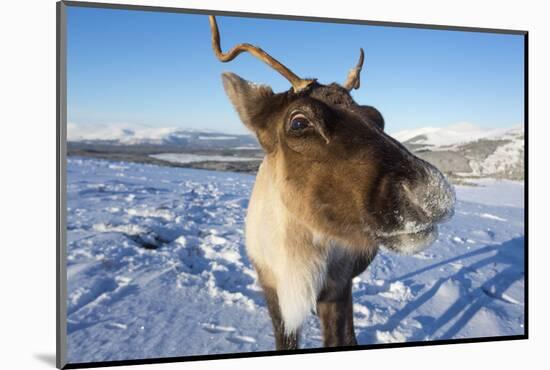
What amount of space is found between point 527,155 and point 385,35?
52.4 inches

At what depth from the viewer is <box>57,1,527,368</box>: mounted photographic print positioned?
2.11 meters

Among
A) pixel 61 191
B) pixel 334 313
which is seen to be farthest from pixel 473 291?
pixel 61 191

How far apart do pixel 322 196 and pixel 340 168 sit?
0.54 ft

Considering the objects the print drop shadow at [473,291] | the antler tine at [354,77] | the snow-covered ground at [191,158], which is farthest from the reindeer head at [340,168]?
the print drop shadow at [473,291]

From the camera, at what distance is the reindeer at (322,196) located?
1.91 meters

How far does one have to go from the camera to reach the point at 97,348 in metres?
2.46

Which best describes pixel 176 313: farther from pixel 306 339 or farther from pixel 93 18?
pixel 93 18

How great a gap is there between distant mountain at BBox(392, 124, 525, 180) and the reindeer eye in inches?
54.5

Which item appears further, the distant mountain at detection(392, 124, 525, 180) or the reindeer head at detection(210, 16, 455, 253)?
the distant mountain at detection(392, 124, 525, 180)

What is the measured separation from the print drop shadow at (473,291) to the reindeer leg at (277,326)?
0.74 m

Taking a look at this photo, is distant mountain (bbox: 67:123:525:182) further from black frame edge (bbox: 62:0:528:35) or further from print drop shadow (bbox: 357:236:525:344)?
black frame edge (bbox: 62:0:528:35)

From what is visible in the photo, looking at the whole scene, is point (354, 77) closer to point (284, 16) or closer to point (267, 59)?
point (284, 16)

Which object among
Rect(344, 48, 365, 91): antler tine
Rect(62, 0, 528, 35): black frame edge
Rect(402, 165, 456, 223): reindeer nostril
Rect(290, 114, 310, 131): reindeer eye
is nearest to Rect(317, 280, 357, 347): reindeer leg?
Rect(402, 165, 456, 223): reindeer nostril

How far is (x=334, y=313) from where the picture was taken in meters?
2.48
